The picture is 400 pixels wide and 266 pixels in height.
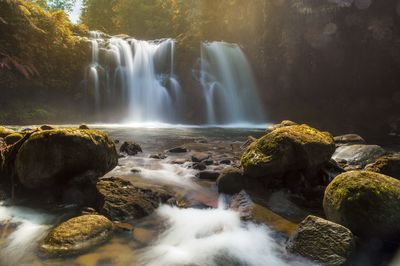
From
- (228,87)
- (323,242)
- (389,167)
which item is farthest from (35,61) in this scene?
(323,242)

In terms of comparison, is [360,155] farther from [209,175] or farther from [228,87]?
[228,87]

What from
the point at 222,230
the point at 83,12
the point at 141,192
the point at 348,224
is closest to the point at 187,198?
the point at 141,192

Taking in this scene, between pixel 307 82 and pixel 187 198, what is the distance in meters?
25.3

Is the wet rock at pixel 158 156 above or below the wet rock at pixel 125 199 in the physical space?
above

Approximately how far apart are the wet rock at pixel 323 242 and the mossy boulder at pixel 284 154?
2.12 metres

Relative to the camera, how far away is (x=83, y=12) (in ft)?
191

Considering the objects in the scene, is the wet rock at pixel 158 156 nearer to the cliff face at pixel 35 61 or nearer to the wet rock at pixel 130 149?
the wet rock at pixel 130 149

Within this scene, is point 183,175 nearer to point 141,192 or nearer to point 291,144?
point 141,192

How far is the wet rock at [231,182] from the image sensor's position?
22.6ft

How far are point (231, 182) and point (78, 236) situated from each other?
11.3 feet

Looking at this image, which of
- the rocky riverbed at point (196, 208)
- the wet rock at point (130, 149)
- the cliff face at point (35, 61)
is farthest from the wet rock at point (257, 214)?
the cliff face at point (35, 61)

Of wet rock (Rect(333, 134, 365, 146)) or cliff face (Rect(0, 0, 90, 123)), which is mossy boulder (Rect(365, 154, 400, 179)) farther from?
cliff face (Rect(0, 0, 90, 123))

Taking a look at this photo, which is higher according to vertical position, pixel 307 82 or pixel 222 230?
pixel 307 82

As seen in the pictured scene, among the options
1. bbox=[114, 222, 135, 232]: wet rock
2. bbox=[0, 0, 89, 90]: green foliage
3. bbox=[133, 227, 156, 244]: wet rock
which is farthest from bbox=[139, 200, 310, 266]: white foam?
bbox=[0, 0, 89, 90]: green foliage
